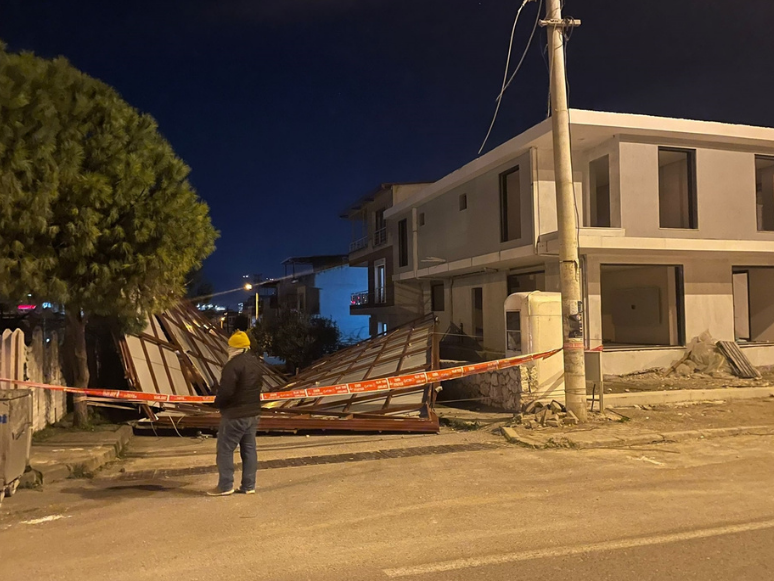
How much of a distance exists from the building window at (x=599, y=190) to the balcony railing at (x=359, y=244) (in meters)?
15.1

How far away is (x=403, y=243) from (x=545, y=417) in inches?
608

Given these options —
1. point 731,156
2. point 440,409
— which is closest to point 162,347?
point 440,409

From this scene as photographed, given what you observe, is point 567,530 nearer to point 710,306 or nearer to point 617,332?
point 710,306

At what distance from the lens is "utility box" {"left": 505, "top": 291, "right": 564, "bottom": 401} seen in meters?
9.88

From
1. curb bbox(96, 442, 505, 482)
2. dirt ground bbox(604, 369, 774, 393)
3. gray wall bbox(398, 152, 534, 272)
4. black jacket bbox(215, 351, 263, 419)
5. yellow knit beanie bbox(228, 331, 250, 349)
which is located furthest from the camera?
gray wall bbox(398, 152, 534, 272)

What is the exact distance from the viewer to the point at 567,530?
477cm

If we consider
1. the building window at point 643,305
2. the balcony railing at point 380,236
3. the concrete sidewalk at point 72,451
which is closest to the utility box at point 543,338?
the building window at point 643,305

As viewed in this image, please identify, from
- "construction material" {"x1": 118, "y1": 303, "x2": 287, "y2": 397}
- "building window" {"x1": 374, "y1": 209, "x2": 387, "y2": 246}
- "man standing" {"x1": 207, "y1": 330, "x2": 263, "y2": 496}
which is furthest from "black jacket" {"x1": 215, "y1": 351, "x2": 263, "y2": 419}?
"building window" {"x1": 374, "y1": 209, "x2": 387, "y2": 246}

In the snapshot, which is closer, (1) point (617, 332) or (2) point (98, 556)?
(2) point (98, 556)

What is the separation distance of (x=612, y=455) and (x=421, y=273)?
13.4 m

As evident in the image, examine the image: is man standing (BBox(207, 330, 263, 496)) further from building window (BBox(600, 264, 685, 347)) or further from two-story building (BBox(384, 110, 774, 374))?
building window (BBox(600, 264, 685, 347))

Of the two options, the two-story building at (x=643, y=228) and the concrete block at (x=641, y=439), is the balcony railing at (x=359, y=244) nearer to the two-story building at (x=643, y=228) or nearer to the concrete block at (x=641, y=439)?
the two-story building at (x=643, y=228)

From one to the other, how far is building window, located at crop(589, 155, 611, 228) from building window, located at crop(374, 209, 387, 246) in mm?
11677

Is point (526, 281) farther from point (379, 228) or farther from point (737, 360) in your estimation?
point (379, 228)
